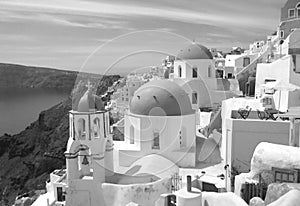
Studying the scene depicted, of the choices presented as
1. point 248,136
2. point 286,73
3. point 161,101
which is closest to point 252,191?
point 248,136

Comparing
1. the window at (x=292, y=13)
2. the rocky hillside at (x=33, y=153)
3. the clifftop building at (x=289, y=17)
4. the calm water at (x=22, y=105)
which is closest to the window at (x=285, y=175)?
the clifftop building at (x=289, y=17)

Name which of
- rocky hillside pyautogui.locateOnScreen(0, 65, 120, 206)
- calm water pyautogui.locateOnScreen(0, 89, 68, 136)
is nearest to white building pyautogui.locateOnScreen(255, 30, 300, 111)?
rocky hillside pyautogui.locateOnScreen(0, 65, 120, 206)

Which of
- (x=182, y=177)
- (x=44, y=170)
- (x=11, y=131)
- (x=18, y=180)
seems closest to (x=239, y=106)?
(x=182, y=177)

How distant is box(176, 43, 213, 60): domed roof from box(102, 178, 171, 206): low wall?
11.7 metres

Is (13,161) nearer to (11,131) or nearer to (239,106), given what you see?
(11,131)

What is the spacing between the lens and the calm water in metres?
60.9

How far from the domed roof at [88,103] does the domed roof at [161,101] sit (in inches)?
A: 82.9

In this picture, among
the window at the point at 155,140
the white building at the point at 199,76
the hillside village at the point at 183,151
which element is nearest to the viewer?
the hillside village at the point at 183,151

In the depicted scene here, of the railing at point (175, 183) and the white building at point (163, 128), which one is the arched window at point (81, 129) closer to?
the white building at point (163, 128)

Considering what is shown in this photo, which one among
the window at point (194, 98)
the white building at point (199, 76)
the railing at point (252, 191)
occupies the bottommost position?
the railing at point (252, 191)

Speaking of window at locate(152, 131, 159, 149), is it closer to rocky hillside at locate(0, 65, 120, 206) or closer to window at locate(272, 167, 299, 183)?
window at locate(272, 167, 299, 183)

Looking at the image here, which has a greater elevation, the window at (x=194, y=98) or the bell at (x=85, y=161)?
the window at (x=194, y=98)

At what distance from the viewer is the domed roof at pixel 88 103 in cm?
1195

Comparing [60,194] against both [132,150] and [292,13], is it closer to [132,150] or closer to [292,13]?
[132,150]
